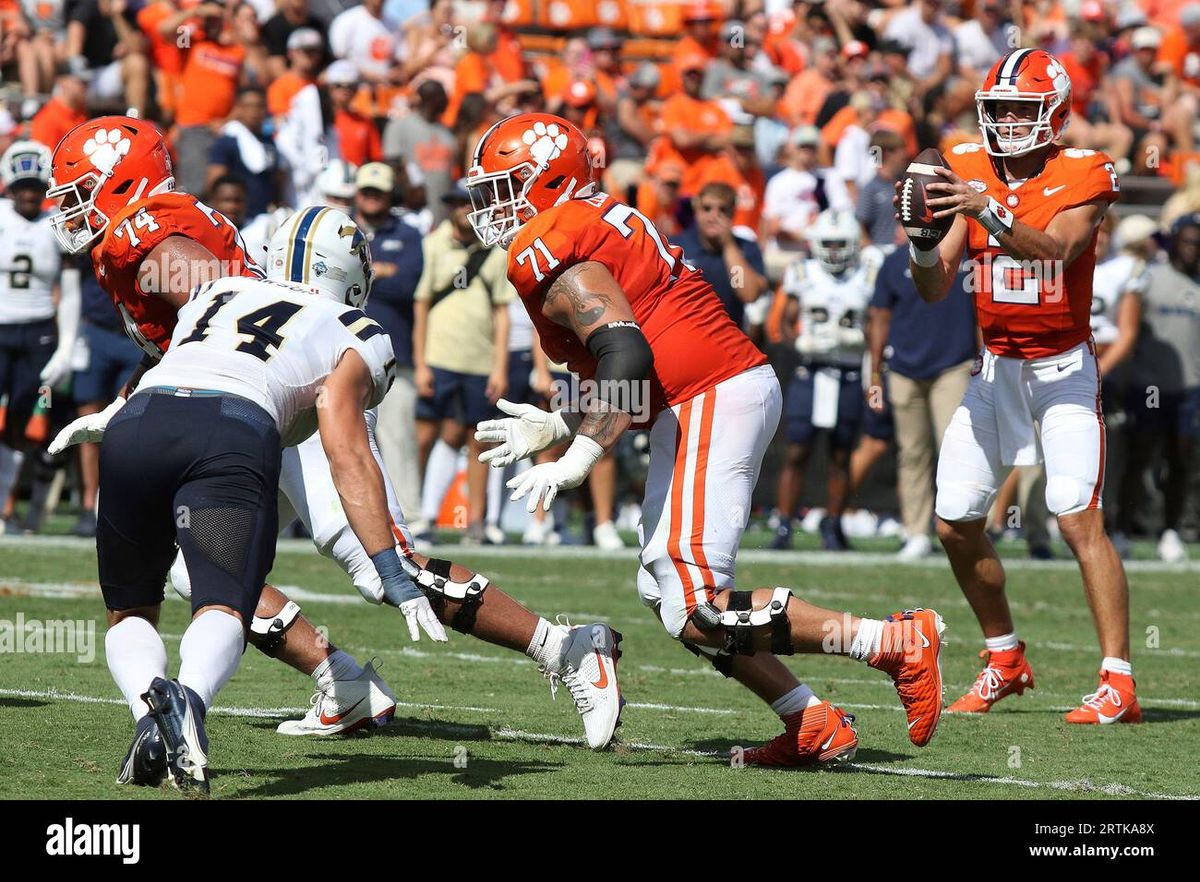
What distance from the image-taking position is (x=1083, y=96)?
709 inches

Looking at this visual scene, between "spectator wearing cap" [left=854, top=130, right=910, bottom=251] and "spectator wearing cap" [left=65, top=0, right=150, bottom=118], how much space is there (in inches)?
215

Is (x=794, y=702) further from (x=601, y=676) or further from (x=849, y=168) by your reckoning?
(x=849, y=168)

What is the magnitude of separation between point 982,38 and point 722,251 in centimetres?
700

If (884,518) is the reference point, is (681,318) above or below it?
Result: above

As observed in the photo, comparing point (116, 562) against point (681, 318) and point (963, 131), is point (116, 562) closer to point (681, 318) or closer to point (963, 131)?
point (681, 318)

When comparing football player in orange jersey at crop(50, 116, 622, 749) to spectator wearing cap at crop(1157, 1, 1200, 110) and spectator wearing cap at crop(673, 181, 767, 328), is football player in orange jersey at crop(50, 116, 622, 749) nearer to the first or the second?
spectator wearing cap at crop(673, 181, 767, 328)

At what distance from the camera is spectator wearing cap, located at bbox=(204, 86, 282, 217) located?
13172 mm

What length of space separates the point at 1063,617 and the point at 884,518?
4.98 meters

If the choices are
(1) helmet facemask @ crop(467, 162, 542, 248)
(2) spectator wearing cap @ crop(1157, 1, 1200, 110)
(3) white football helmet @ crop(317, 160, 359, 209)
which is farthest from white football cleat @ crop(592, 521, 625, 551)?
(2) spectator wearing cap @ crop(1157, 1, 1200, 110)

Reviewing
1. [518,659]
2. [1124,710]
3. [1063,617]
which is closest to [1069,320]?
[1124,710]

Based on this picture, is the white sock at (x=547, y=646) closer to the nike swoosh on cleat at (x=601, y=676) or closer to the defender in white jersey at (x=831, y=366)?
the nike swoosh on cleat at (x=601, y=676)

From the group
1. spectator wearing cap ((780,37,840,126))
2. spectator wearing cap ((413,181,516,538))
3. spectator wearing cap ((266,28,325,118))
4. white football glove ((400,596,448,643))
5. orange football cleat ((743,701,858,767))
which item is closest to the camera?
white football glove ((400,596,448,643))

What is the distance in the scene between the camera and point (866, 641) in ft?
17.7

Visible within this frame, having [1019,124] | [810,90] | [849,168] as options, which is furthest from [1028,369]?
[810,90]
